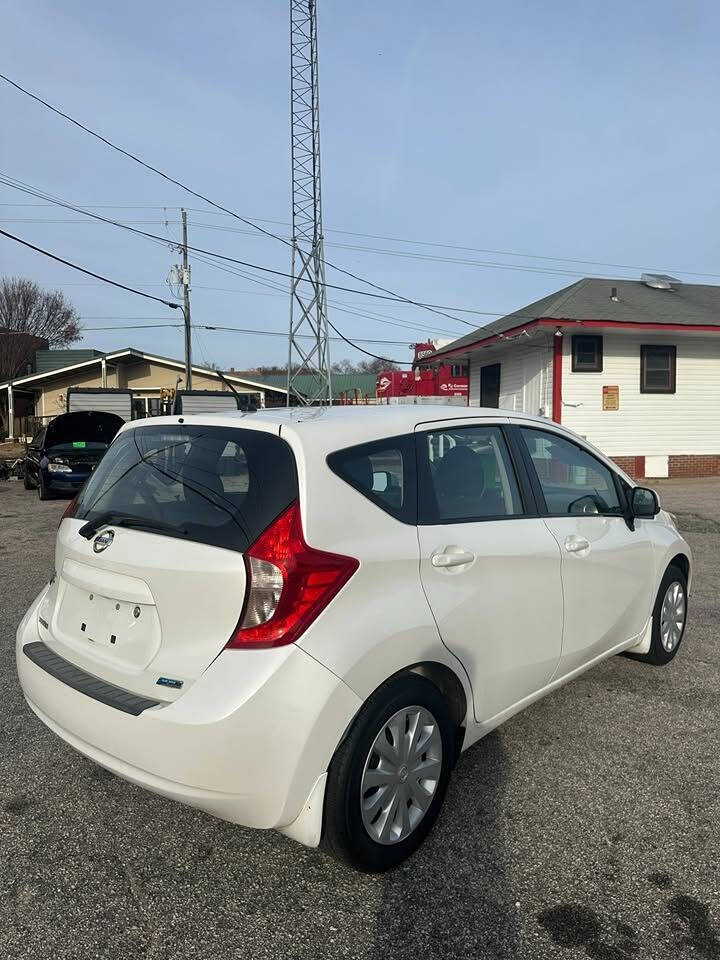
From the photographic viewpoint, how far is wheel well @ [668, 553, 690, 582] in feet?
14.2

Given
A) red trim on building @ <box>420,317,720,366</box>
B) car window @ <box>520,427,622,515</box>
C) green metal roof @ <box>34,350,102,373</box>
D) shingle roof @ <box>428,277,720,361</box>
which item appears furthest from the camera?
green metal roof @ <box>34,350,102,373</box>

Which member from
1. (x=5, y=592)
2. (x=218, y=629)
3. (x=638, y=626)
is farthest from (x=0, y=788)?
(x=5, y=592)

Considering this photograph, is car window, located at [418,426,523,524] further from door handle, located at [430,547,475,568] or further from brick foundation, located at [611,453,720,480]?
→ brick foundation, located at [611,453,720,480]

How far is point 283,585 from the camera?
2.20m

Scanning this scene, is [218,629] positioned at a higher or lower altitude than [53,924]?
higher

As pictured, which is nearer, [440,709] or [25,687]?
[440,709]

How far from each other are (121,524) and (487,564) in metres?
1.45

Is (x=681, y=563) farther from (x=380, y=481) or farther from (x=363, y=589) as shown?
(x=363, y=589)

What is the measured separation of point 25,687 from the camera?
2824mm

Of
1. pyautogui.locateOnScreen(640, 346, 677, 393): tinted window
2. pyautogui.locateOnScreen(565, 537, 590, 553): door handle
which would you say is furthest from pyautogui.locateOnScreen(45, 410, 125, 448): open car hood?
pyautogui.locateOnScreen(565, 537, 590, 553): door handle

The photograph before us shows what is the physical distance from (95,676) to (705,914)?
2.22m

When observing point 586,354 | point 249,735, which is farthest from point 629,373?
point 249,735

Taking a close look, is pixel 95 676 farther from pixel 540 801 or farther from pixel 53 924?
pixel 540 801

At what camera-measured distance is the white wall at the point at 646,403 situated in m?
16.7
